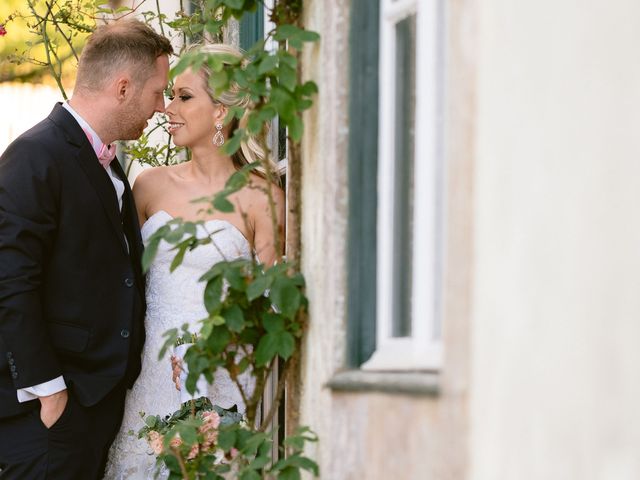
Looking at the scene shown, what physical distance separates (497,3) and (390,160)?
91 cm

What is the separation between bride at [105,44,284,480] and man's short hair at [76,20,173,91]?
0.24 m

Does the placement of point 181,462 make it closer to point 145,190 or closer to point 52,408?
point 52,408

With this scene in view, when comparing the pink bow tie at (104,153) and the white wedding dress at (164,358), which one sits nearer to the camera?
the pink bow tie at (104,153)

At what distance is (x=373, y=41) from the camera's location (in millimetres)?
3125

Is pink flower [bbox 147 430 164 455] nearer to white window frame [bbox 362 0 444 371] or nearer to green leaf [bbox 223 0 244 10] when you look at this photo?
white window frame [bbox 362 0 444 371]

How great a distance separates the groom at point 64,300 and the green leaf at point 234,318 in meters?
1.07

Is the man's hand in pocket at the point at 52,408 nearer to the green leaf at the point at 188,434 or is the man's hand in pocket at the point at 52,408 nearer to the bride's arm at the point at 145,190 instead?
the green leaf at the point at 188,434

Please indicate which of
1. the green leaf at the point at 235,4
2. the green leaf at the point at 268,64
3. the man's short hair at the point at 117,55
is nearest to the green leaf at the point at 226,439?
the green leaf at the point at 268,64

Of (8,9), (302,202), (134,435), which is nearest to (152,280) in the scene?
(134,435)

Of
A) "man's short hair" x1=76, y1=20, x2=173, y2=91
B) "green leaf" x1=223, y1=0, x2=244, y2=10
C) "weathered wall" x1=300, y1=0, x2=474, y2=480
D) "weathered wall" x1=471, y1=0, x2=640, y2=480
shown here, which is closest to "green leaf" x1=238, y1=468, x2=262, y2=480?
"weathered wall" x1=300, y1=0, x2=474, y2=480

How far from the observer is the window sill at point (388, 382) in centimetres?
248

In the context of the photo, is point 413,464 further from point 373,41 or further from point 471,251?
point 373,41

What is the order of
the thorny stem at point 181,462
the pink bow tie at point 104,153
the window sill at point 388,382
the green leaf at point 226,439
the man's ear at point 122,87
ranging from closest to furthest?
1. the window sill at point 388,382
2. the green leaf at point 226,439
3. the thorny stem at point 181,462
4. the pink bow tie at point 104,153
5. the man's ear at point 122,87

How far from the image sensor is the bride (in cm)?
479
